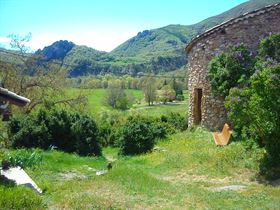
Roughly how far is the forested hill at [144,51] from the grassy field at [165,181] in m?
68.3

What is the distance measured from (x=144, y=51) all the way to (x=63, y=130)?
15402 cm

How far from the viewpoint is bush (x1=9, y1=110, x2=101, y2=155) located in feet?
50.2

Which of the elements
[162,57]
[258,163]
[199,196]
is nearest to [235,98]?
[258,163]

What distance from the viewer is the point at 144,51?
168 metres

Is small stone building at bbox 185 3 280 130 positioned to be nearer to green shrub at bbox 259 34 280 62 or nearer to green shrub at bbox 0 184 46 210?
green shrub at bbox 259 34 280 62

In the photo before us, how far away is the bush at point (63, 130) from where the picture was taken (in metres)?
15.3

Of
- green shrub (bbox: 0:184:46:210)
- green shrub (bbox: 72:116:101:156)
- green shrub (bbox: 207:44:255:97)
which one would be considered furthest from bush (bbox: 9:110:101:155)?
green shrub (bbox: 0:184:46:210)

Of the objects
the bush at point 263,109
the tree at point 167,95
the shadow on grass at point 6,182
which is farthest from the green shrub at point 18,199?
the tree at point 167,95

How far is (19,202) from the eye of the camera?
695 cm

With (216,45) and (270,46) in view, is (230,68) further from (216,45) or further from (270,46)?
(216,45)

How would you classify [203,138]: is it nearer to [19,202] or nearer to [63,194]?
[63,194]

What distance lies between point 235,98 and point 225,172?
2189 mm

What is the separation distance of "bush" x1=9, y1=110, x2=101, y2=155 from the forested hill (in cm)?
6442

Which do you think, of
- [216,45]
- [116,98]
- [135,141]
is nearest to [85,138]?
[135,141]
